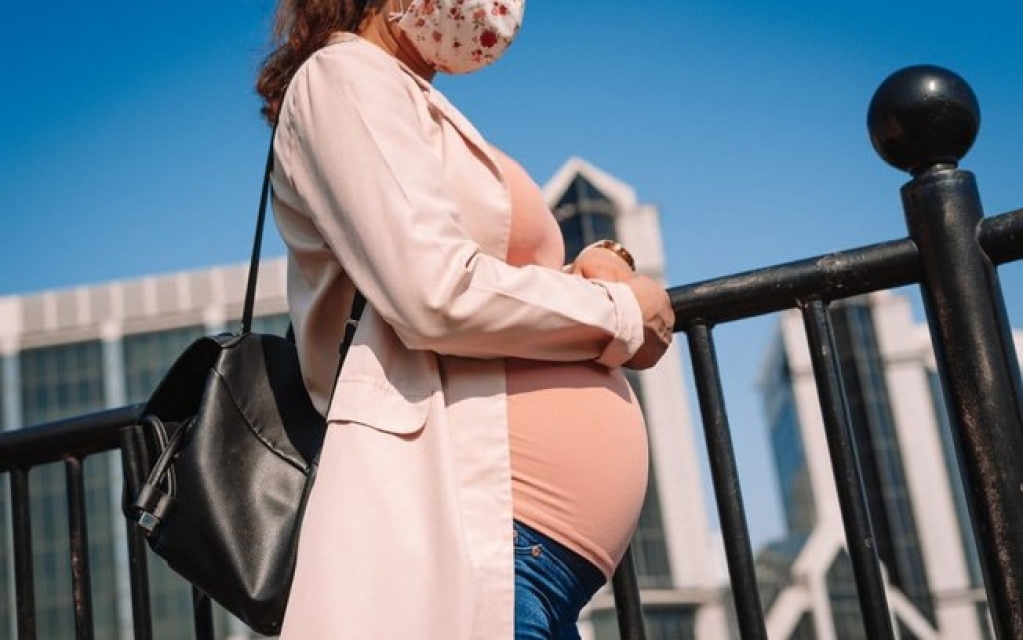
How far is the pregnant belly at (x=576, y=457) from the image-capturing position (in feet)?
4.78

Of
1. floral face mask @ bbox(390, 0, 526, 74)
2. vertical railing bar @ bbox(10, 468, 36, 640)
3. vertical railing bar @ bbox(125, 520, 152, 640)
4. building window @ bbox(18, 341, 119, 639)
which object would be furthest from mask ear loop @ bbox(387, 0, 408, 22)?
building window @ bbox(18, 341, 119, 639)

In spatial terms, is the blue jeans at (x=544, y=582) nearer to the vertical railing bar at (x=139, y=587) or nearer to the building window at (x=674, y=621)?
the vertical railing bar at (x=139, y=587)

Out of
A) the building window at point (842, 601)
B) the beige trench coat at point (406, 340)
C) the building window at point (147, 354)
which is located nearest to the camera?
the beige trench coat at point (406, 340)

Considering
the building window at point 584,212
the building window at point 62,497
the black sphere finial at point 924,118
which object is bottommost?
Result: the black sphere finial at point 924,118

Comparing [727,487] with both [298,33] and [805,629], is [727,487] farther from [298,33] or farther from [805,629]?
[805,629]

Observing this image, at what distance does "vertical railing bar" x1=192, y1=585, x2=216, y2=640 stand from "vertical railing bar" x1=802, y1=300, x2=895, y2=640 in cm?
101

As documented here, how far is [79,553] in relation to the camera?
7.58 feet

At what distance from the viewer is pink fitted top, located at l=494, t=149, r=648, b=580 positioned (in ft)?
4.78

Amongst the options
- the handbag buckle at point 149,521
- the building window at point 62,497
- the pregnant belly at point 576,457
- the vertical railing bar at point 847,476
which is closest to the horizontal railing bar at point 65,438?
the handbag buckle at point 149,521

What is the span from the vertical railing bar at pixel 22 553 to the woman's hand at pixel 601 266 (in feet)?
4.09

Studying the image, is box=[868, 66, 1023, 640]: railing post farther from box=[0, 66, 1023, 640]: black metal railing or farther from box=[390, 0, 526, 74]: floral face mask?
box=[390, 0, 526, 74]: floral face mask

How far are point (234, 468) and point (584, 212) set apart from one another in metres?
74.6

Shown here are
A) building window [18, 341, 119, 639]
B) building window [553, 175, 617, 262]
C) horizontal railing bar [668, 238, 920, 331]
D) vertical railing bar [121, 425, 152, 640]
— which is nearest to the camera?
horizontal railing bar [668, 238, 920, 331]

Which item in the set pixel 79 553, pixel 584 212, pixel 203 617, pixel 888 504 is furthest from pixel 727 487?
pixel 584 212
